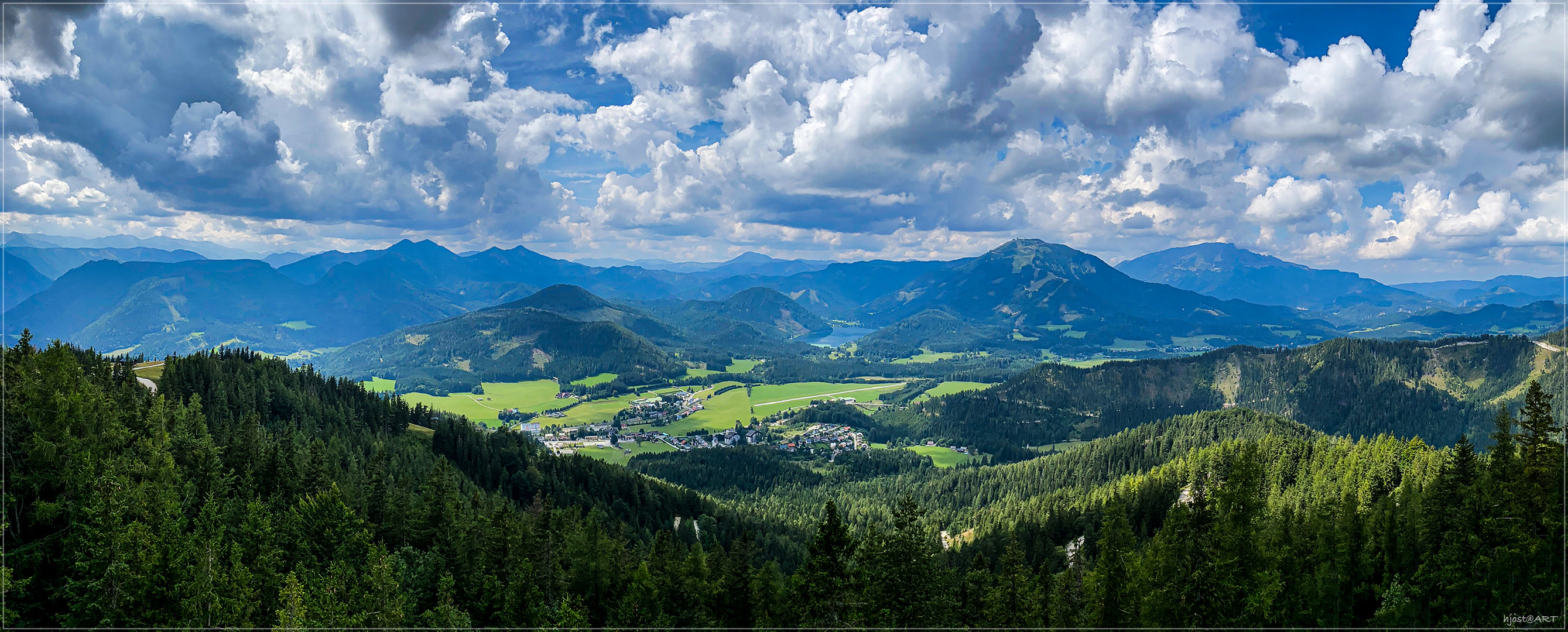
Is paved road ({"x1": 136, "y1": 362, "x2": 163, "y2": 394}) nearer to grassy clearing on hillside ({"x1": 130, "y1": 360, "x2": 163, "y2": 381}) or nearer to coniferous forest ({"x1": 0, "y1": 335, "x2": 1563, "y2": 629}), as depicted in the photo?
grassy clearing on hillside ({"x1": 130, "y1": 360, "x2": 163, "y2": 381})

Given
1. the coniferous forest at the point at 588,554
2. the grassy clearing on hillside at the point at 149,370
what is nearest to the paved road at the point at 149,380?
the grassy clearing on hillside at the point at 149,370

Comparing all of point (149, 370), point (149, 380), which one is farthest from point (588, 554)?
point (149, 370)

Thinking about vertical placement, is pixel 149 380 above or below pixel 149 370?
below

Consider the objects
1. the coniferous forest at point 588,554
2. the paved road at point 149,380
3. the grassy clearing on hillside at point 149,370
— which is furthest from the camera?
the grassy clearing on hillside at point 149,370

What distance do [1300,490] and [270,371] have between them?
175 metres

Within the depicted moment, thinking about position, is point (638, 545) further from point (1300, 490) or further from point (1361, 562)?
point (1300, 490)

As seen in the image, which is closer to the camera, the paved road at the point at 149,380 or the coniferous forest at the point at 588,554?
the coniferous forest at the point at 588,554

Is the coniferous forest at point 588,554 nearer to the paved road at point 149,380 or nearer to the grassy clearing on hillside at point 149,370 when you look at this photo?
the paved road at point 149,380

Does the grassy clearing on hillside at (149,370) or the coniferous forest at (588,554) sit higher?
the grassy clearing on hillside at (149,370)

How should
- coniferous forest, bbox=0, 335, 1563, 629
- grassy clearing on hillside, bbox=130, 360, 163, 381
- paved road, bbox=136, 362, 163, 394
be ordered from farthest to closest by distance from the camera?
grassy clearing on hillside, bbox=130, 360, 163, 381
paved road, bbox=136, 362, 163, 394
coniferous forest, bbox=0, 335, 1563, 629

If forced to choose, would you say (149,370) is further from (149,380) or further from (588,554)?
(588,554)

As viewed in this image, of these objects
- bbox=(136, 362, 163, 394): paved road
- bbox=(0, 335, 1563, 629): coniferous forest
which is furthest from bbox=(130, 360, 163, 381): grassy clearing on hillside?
bbox=(0, 335, 1563, 629): coniferous forest

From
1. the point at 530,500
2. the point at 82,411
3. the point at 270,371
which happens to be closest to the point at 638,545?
the point at 530,500

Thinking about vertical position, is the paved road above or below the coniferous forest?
above
